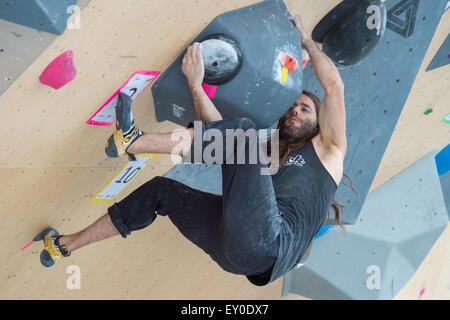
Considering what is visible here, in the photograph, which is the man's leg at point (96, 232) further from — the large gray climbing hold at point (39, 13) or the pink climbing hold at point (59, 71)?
the large gray climbing hold at point (39, 13)

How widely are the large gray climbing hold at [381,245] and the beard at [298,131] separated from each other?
44.1 inches

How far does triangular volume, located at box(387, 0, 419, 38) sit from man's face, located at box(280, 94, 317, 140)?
23.1 inches

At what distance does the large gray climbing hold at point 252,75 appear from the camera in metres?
1.52

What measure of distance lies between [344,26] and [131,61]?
84 centimetres

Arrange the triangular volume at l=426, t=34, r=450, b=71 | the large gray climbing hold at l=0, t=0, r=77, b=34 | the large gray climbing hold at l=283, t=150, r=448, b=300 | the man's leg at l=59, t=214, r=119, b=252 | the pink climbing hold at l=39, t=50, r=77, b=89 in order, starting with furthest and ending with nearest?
the large gray climbing hold at l=283, t=150, r=448, b=300 < the triangular volume at l=426, t=34, r=450, b=71 < the man's leg at l=59, t=214, r=119, b=252 < the pink climbing hold at l=39, t=50, r=77, b=89 < the large gray climbing hold at l=0, t=0, r=77, b=34

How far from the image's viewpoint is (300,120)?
1744 mm

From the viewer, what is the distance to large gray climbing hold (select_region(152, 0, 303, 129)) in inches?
59.8

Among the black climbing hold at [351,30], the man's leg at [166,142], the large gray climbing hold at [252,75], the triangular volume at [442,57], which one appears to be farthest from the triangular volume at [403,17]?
the man's leg at [166,142]

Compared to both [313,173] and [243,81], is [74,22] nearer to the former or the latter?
[243,81]

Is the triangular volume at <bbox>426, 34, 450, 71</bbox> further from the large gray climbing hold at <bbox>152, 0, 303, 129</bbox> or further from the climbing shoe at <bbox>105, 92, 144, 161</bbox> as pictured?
the climbing shoe at <bbox>105, 92, 144, 161</bbox>

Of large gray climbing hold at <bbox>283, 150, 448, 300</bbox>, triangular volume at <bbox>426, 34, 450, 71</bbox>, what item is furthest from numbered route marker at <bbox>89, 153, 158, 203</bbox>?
triangular volume at <bbox>426, 34, 450, 71</bbox>

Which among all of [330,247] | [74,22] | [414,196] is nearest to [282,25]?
[74,22]

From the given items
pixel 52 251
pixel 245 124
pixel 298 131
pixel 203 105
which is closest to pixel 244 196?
pixel 245 124

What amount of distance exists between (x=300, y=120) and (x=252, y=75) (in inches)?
12.2
